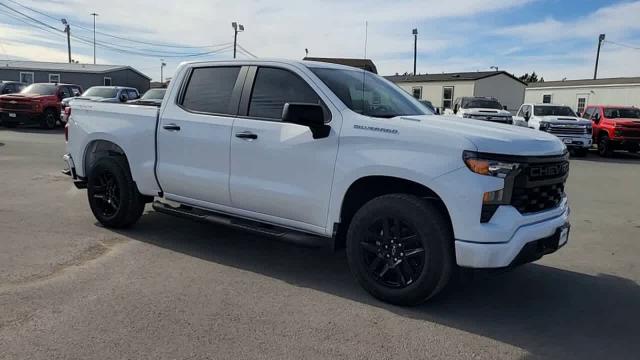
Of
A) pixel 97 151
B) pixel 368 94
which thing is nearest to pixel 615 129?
pixel 368 94

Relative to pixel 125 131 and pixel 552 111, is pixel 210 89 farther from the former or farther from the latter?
pixel 552 111

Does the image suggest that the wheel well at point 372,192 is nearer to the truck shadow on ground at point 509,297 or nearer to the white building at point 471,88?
the truck shadow on ground at point 509,297

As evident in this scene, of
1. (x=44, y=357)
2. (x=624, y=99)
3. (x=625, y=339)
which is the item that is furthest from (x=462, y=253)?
(x=624, y=99)

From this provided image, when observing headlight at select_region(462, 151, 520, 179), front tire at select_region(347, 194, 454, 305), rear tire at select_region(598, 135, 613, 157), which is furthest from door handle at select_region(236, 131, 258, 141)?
rear tire at select_region(598, 135, 613, 157)

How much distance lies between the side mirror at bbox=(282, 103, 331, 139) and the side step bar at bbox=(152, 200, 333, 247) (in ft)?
2.93

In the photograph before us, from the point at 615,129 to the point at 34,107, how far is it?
21.6 meters

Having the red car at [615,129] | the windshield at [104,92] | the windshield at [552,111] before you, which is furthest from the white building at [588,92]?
the windshield at [104,92]

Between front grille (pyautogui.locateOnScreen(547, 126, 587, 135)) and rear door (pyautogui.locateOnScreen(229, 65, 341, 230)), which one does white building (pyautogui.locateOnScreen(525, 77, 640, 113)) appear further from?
rear door (pyautogui.locateOnScreen(229, 65, 341, 230))

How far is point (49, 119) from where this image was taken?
71.7ft

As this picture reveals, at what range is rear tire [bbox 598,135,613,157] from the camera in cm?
2012

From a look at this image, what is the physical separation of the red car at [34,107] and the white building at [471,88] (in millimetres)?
24925

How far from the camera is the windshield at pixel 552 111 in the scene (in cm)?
2078

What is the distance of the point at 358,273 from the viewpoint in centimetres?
456

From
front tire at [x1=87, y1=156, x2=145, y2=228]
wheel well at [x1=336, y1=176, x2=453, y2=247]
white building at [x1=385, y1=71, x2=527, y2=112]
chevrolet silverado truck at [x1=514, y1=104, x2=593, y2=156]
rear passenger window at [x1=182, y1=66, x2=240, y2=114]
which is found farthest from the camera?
white building at [x1=385, y1=71, x2=527, y2=112]
